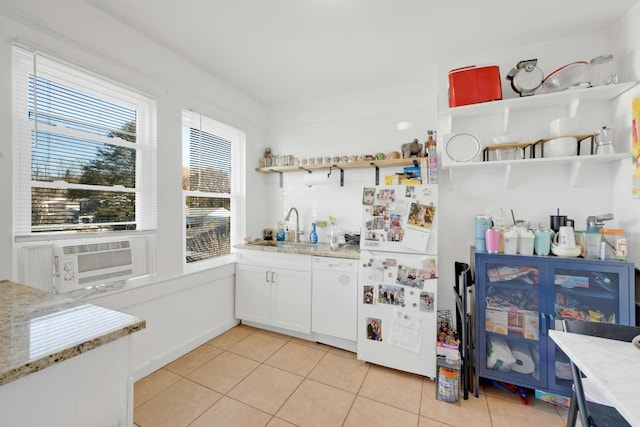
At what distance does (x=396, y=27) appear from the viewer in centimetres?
196

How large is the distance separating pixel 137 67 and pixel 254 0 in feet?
3.60

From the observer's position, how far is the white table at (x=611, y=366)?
79 cm

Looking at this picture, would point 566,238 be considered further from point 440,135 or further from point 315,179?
point 315,179

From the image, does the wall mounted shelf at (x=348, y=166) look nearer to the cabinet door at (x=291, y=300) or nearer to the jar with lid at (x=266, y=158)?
the jar with lid at (x=266, y=158)

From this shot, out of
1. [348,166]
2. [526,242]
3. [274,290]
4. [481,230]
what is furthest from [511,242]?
[274,290]

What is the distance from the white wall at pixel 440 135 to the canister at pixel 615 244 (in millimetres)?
252

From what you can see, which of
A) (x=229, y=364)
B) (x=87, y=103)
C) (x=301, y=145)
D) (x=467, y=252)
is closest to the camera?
(x=87, y=103)

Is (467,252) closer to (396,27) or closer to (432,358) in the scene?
(432,358)

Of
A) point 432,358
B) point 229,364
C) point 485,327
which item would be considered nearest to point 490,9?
point 485,327

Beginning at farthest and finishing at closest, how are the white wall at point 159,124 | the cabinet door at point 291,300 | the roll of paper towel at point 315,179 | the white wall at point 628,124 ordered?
1. the roll of paper towel at point 315,179
2. the cabinet door at point 291,300
3. the white wall at point 628,124
4. the white wall at point 159,124

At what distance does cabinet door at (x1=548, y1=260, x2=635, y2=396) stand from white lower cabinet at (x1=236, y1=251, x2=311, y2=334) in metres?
1.89

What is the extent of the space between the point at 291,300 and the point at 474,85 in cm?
253

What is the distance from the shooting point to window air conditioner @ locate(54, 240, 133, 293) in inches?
63.6

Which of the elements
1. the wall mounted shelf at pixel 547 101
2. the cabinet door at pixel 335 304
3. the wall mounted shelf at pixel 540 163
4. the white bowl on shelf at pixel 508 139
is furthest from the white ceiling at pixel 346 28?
the cabinet door at pixel 335 304
